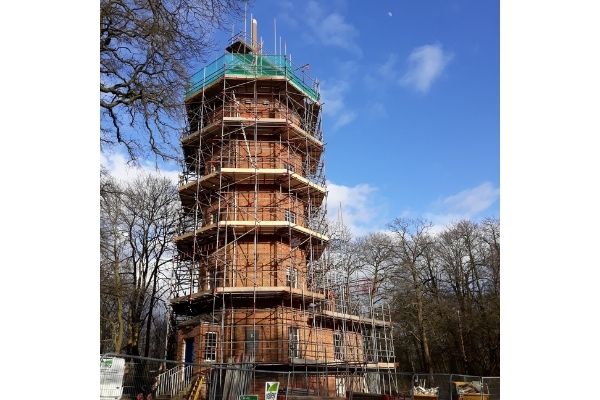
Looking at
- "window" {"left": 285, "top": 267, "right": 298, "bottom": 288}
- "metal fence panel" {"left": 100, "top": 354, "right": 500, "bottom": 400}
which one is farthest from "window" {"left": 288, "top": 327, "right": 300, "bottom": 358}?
"window" {"left": 285, "top": 267, "right": 298, "bottom": 288}

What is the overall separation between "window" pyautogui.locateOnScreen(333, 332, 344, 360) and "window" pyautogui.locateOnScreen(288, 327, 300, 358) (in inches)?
95.2

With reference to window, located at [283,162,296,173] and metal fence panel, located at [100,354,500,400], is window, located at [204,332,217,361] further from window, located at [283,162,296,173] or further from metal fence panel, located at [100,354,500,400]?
window, located at [283,162,296,173]

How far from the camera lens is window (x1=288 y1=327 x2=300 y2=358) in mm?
15906

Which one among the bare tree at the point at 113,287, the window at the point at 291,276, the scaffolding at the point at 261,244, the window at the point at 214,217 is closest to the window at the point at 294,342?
the scaffolding at the point at 261,244

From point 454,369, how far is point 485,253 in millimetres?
7009

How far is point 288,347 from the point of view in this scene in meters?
15.8

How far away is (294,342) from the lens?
16.1 m

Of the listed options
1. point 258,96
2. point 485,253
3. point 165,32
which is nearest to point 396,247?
point 485,253

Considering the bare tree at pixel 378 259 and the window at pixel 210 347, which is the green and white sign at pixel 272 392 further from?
the bare tree at pixel 378 259

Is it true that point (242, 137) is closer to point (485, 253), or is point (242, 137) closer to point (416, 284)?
point (416, 284)

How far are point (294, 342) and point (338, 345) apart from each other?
345 cm

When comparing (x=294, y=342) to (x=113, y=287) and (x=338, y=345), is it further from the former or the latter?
(x=113, y=287)

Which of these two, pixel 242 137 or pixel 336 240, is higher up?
pixel 242 137

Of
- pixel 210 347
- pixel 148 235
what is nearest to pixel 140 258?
pixel 148 235
